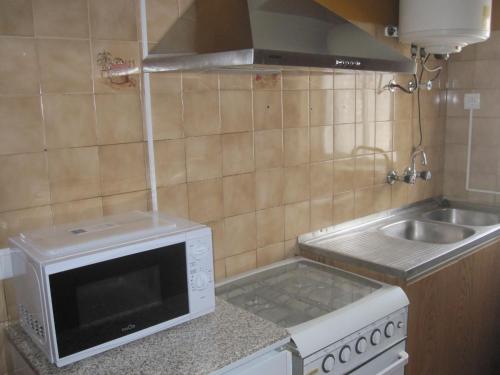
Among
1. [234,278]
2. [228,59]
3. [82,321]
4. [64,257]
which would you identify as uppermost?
[228,59]

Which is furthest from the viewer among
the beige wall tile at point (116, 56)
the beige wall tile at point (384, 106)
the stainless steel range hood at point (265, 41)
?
the beige wall tile at point (384, 106)

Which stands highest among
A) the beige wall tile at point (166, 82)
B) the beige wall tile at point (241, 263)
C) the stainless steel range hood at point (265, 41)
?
the stainless steel range hood at point (265, 41)

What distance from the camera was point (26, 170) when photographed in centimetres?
140

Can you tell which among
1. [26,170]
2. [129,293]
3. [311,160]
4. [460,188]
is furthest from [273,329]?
[460,188]

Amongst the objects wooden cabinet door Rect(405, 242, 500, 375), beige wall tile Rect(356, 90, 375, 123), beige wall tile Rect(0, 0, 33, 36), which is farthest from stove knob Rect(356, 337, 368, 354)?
beige wall tile Rect(0, 0, 33, 36)

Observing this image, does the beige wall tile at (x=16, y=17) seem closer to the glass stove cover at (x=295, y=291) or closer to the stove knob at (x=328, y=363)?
the glass stove cover at (x=295, y=291)

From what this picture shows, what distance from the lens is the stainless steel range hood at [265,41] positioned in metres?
1.28

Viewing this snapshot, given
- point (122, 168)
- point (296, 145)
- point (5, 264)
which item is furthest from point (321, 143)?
point (5, 264)

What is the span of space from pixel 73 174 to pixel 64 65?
0.33 m

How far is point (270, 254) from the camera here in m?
2.11

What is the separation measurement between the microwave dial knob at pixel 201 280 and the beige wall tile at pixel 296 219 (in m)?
0.79

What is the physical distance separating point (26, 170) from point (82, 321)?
490 millimetres

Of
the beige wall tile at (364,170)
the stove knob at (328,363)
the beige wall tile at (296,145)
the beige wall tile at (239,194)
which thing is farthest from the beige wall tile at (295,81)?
the stove knob at (328,363)

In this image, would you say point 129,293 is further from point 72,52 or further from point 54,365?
point 72,52
